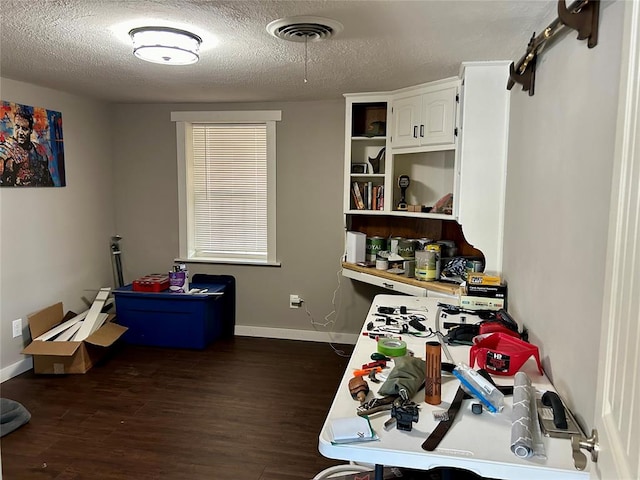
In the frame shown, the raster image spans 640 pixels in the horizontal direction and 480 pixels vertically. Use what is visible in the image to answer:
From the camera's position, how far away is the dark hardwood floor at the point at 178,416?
2.60 meters

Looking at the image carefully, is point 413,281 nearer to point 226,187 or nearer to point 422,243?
point 422,243

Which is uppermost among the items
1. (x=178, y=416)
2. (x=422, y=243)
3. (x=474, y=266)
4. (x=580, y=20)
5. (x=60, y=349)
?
(x=580, y=20)

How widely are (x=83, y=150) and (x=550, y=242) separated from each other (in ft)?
13.2

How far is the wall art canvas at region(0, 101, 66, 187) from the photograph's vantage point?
3588 millimetres

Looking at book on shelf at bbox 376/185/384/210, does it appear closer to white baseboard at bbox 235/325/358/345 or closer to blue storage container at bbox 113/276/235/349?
white baseboard at bbox 235/325/358/345

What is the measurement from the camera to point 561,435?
1.46 meters

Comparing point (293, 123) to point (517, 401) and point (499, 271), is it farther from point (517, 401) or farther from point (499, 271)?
point (517, 401)

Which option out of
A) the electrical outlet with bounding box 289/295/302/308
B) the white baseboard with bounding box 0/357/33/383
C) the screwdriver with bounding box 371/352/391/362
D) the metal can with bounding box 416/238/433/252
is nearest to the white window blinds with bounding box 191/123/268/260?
the electrical outlet with bounding box 289/295/302/308

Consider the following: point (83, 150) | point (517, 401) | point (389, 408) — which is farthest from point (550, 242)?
point (83, 150)

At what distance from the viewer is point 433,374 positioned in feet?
5.35

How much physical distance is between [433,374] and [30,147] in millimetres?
3592

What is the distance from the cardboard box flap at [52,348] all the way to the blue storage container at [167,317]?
0.72 m

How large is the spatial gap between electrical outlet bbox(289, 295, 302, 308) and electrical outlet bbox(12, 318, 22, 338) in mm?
2212

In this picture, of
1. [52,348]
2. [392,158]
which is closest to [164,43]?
[392,158]
